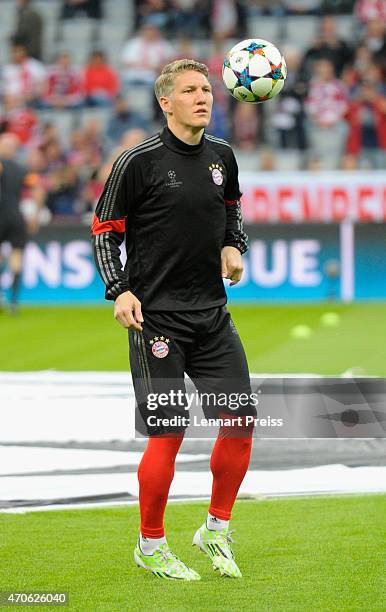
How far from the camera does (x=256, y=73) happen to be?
6.42m

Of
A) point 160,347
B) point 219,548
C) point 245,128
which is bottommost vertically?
point 245,128

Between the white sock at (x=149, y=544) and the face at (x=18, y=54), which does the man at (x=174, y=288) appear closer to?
the white sock at (x=149, y=544)

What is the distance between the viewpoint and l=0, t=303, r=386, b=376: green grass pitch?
1251 cm

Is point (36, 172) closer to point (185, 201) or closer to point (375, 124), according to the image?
point (375, 124)

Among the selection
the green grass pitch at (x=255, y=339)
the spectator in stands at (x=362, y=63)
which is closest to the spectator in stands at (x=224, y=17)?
the spectator in stands at (x=362, y=63)

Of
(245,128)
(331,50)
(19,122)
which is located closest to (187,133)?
(245,128)

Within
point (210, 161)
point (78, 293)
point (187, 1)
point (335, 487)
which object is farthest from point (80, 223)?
point (210, 161)

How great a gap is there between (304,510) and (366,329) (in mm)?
8428

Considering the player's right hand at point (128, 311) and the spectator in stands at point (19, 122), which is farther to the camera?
the spectator in stands at point (19, 122)

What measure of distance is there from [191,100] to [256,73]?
90 centimetres

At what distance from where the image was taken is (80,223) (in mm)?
18875

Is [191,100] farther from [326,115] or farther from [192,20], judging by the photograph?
[192,20]

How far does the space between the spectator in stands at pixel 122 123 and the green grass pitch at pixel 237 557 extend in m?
15.5

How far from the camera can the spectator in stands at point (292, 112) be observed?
21.8 metres
